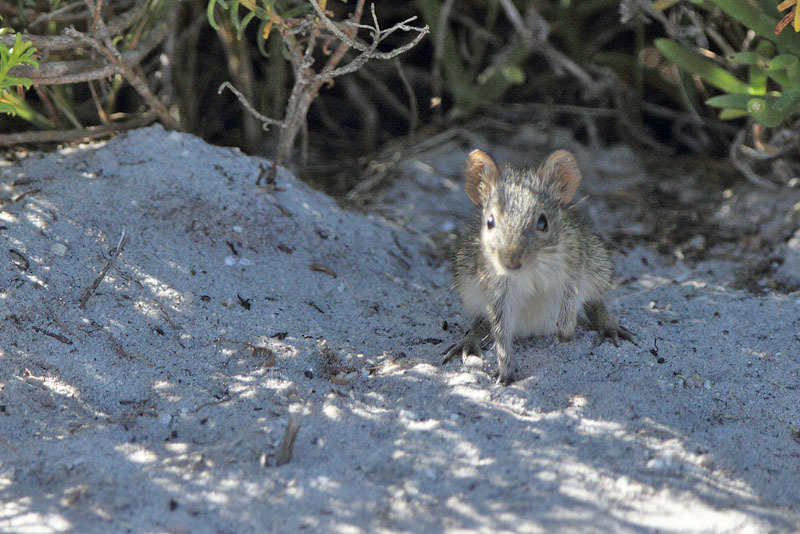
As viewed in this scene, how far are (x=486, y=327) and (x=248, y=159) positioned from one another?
1831mm

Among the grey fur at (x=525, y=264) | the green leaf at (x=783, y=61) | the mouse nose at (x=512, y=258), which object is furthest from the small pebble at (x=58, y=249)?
the green leaf at (x=783, y=61)

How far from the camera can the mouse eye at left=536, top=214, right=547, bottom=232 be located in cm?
349

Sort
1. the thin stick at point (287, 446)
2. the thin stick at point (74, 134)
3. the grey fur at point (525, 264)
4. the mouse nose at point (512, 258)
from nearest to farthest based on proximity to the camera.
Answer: the thin stick at point (287, 446) < the mouse nose at point (512, 258) < the grey fur at point (525, 264) < the thin stick at point (74, 134)

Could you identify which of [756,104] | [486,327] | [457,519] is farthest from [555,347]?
[756,104]

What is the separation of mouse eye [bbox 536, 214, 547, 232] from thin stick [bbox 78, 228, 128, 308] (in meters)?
2.03

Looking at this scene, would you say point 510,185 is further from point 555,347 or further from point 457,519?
point 457,519

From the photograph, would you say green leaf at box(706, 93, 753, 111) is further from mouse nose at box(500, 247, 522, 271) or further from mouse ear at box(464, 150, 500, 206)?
mouse nose at box(500, 247, 522, 271)

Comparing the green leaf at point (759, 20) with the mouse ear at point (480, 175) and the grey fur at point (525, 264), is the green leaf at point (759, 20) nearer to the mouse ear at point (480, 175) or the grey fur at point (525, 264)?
the grey fur at point (525, 264)

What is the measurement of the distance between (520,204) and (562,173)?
0.40 metres

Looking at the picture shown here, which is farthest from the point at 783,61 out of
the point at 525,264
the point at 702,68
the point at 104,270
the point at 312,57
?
the point at 104,270

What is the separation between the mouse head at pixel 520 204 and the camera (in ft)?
11.0

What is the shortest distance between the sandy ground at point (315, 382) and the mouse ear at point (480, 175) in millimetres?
743

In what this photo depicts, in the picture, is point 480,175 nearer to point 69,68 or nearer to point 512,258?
point 512,258

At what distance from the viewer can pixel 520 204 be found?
11.2 ft
